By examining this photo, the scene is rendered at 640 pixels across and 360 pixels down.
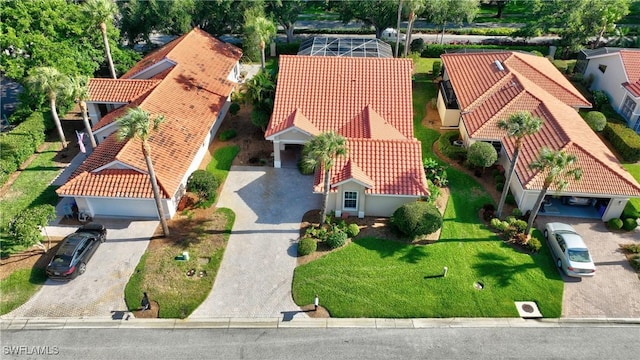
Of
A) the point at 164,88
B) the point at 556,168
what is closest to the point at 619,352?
the point at 556,168

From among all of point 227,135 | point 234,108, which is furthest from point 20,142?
point 234,108

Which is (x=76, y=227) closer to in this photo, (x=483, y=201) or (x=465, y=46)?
(x=483, y=201)

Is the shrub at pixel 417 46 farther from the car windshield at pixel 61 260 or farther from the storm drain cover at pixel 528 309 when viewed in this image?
the car windshield at pixel 61 260

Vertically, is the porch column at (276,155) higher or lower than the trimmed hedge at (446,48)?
lower

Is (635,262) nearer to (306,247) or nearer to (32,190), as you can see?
(306,247)

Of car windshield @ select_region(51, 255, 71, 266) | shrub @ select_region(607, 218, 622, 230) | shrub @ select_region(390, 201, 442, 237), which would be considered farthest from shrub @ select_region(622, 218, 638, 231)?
car windshield @ select_region(51, 255, 71, 266)

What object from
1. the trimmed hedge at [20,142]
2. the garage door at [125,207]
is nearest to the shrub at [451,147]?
the garage door at [125,207]
